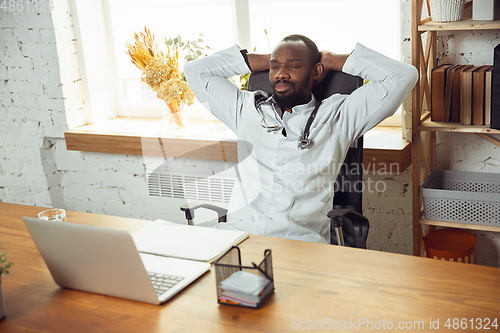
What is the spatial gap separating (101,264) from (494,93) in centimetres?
162

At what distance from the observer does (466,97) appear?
2.02 m

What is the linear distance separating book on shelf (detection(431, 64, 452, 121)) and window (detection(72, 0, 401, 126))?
432 millimetres

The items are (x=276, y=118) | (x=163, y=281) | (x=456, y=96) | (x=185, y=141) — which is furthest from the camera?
(x=185, y=141)

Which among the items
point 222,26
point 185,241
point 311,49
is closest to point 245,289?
point 185,241

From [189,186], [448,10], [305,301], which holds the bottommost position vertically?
[189,186]

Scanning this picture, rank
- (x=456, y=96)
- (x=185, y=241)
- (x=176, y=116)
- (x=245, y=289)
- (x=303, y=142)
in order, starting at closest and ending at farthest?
(x=245, y=289) < (x=185, y=241) < (x=303, y=142) < (x=456, y=96) < (x=176, y=116)

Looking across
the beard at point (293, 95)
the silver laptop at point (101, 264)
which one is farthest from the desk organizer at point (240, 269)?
the beard at point (293, 95)

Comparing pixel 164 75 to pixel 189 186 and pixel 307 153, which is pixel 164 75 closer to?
pixel 189 186

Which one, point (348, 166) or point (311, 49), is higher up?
point (311, 49)

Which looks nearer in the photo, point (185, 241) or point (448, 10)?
point (185, 241)

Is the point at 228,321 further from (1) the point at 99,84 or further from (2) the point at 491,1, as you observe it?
(1) the point at 99,84

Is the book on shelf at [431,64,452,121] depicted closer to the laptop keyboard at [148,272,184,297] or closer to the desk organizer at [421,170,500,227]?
the desk organizer at [421,170,500,227]

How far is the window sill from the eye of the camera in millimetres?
2250

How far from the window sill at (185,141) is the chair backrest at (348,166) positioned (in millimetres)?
404
